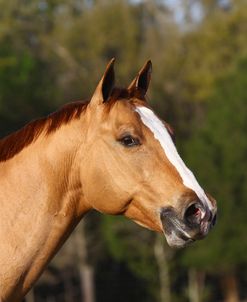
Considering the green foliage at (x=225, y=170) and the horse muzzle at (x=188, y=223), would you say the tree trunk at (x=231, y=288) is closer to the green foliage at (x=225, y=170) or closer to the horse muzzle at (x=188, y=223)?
the green foliage at (x=225, y=170)

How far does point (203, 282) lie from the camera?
177 ft

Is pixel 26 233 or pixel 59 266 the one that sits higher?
pixel 26 233

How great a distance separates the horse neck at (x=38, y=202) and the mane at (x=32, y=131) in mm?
38

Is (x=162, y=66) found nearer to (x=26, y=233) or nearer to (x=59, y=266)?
(x=59, y=266)

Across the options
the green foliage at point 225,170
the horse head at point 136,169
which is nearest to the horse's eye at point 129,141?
the horse head at point 136,169

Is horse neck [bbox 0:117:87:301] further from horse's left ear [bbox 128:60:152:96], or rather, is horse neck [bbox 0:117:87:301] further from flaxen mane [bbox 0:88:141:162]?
horse's left ear [bbox 128:60:152:96]

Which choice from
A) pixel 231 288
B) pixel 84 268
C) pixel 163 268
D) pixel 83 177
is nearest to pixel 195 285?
pixel 163 268

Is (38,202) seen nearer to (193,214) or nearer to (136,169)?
(136,169)

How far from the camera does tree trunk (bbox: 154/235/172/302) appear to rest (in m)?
47.9

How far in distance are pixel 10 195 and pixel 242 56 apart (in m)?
48.5

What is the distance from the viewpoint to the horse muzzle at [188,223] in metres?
6.42

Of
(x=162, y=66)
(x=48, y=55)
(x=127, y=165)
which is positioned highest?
(x=127, y=165)

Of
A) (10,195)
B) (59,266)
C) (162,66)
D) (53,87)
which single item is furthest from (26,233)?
(162,66)

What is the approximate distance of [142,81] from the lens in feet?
24.1
